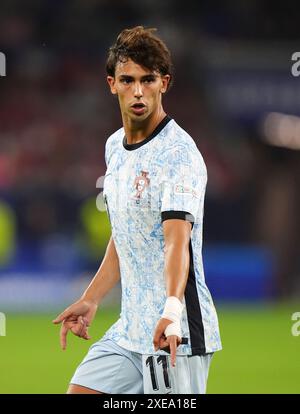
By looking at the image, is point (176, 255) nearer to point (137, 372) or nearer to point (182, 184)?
point (182, 184)

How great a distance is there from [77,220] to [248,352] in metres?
6.24

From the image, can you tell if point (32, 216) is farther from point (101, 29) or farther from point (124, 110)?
point (124, 110)

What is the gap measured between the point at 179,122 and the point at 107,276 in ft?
49.1

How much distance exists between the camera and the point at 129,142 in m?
5.13

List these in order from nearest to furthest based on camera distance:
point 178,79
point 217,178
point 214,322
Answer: point 214,322
point 217,178
point 178,79

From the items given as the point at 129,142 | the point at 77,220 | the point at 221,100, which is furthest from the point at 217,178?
the point at 129,142

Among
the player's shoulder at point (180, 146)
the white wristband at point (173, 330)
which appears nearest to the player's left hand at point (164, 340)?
the white wristband at point (173, 330)

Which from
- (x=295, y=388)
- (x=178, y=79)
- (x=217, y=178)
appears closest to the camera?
(x=295, y=388)

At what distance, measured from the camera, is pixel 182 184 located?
15.6ft

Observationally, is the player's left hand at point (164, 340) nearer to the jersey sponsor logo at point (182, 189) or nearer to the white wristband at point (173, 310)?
the white wristband at point (173, 310)

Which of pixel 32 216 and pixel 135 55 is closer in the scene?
pixel 135 55

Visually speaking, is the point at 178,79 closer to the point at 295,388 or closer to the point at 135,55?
the point at 295,388

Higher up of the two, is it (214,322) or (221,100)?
(221,100)
